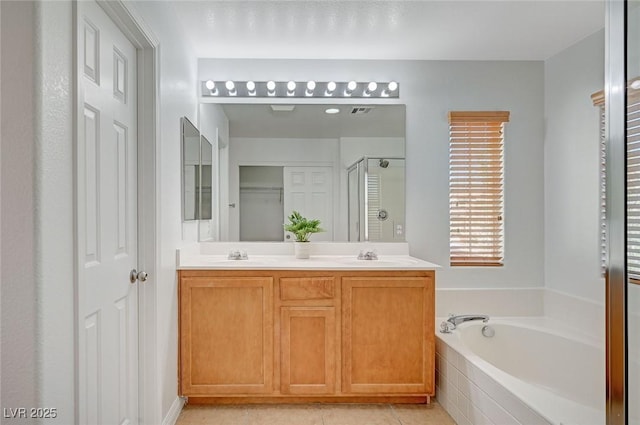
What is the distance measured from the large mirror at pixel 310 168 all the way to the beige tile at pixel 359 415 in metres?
1.18

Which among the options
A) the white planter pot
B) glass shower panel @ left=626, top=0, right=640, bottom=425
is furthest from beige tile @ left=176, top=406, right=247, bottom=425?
glass shower panel @ left=626, top=0, right=640, bottom=425

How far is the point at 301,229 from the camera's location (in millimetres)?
3027

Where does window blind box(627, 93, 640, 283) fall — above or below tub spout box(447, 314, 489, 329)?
above

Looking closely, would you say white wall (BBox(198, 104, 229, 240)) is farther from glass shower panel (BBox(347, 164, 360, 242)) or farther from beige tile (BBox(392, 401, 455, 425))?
beige tile (BBox(392, 401, 455, 425))

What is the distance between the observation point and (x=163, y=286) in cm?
220

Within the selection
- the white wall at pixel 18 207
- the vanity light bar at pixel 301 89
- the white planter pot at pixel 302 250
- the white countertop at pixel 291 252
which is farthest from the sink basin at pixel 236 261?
the white wall at pixel 18 207

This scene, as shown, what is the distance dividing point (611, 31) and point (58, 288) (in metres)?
1.56

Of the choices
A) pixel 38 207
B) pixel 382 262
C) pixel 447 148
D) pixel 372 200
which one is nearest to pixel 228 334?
pixel 382 262

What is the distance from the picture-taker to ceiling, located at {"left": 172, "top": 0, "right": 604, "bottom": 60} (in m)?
2.45

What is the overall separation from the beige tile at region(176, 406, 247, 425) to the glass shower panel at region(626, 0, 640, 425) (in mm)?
2003

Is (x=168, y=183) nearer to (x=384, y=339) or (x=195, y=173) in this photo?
(x=195, y=173)

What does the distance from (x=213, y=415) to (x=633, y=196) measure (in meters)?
2.37

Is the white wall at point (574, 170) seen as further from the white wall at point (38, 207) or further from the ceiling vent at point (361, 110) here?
the white wall at point (38, 207)

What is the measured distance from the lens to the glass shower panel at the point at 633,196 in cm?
93
